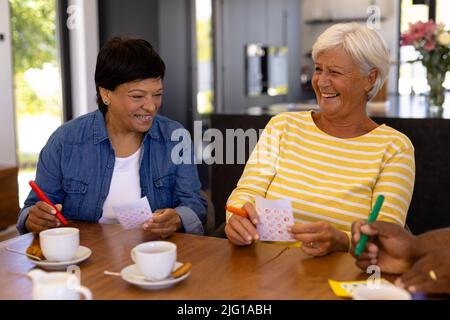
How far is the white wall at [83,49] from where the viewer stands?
4191mm

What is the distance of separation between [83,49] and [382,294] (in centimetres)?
364

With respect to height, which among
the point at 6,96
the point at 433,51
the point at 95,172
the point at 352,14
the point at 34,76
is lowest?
the point at 95,172

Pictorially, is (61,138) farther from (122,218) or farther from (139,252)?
(139,252)

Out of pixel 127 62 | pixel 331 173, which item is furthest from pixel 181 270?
pixel 127 62

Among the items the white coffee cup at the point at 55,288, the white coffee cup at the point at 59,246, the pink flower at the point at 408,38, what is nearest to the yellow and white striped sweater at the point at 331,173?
the white coffee cup at the point at 59,246

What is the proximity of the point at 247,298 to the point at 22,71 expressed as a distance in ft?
11.6

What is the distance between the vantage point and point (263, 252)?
1359mm

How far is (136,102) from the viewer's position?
1.77 meters

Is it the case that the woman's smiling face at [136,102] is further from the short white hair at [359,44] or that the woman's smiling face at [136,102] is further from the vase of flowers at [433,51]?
the vase of flowers at [433,51]

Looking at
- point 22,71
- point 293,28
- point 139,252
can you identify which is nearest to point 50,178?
point 139,252

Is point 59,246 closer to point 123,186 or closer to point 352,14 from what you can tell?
point 123,186

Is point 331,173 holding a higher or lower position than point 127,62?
lower

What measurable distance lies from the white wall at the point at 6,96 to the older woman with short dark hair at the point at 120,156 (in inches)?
91.0

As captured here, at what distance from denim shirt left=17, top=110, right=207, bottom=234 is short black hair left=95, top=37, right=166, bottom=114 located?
17 cm
